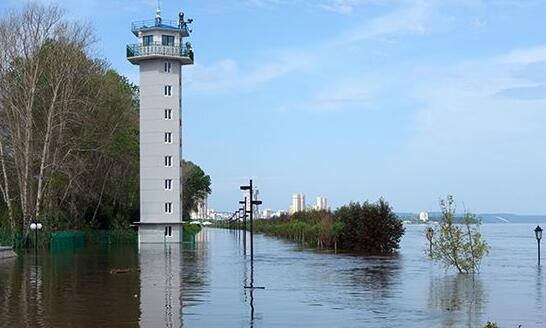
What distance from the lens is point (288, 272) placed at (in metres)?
27.8

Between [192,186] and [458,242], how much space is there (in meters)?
78.6

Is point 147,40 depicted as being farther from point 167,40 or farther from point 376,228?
point 376,228

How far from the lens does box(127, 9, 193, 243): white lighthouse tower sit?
2339 inches

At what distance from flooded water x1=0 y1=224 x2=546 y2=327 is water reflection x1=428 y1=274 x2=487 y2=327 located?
0.03 meters

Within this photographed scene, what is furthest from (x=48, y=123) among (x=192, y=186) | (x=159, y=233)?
(x=192, y=186)

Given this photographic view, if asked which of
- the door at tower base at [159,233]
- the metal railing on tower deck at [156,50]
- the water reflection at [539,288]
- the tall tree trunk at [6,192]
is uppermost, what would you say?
the metal railing on tower deck at [156,50]

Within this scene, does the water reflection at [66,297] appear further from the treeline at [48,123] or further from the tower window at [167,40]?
the tower window at [167,40]

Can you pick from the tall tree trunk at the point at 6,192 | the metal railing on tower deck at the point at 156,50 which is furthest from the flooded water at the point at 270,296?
the metal railing on tower deck at the point at 156,50

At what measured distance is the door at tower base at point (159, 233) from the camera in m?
58.9

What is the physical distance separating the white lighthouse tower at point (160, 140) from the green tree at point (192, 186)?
31684 millimetres

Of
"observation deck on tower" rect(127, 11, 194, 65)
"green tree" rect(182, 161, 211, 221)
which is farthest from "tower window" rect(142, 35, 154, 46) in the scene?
"green tree" rect(182, 161, 211, 221)

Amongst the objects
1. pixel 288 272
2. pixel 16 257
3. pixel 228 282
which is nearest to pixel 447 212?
pixel 288 272

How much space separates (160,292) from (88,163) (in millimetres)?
39808

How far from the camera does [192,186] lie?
102688mm
